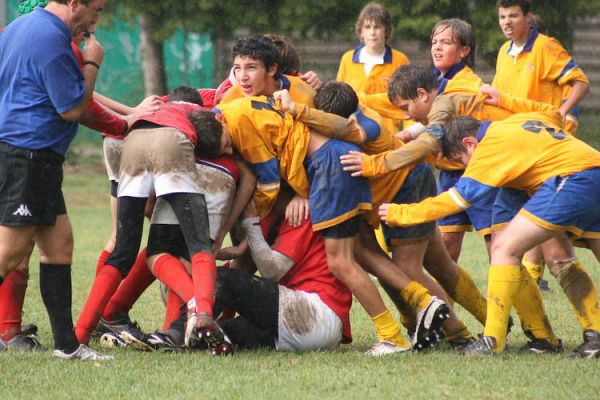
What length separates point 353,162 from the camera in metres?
5.36

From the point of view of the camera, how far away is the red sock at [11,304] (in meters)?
5.59

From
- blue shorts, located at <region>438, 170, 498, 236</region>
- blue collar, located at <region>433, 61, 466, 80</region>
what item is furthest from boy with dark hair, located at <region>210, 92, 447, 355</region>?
blue collar, located at <region>433, 61, 466, 80</region>

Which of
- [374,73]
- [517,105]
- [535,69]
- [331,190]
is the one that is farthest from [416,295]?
[374,73]

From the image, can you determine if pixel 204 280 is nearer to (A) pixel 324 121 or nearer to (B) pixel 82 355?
(B) pixel 82 355

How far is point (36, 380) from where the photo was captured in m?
4.67

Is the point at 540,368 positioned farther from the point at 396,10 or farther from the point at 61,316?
the point at 396,10

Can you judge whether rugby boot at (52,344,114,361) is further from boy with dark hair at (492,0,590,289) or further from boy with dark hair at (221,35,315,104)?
boy with dark hair at (492,0,590,289)

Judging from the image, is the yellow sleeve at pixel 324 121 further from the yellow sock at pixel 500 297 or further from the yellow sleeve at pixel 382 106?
the yellow sleeve at pixel 382 106

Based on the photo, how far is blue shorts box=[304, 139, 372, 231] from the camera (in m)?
5.35

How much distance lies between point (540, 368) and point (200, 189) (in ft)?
6.19

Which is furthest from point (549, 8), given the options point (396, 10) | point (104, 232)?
point (104, 232)

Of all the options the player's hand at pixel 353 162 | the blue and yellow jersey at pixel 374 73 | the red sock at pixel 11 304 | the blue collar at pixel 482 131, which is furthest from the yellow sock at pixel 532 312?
the blue and yellow jersey at pixel 374 73

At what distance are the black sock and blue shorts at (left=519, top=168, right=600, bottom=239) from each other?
2276mm

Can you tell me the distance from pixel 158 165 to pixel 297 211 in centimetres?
78
